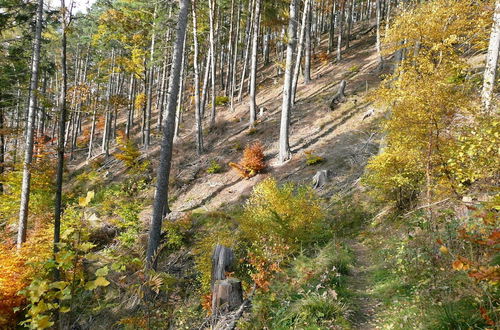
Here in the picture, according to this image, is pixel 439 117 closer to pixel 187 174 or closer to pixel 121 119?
pixel 187 174

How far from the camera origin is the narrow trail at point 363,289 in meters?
4.34

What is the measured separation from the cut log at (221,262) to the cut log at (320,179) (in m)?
6.24

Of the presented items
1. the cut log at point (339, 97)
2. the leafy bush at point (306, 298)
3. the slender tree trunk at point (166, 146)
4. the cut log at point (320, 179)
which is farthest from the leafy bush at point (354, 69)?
the leafy bush at point (306, 298)

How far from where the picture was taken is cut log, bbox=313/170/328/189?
1141cm

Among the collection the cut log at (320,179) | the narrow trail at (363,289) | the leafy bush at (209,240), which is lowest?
the leafy bush at (209,240)

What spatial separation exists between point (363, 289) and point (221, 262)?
8.80 ft

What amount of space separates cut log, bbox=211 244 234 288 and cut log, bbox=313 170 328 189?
6.24 metres

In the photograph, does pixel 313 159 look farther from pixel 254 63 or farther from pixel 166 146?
pixel 254 63

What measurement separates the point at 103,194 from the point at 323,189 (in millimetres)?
13181

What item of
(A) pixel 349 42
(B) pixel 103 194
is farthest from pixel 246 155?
(A) pixel 349 42

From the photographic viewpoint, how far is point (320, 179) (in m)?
11.5

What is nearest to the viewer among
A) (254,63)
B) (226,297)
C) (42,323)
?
(42,323)

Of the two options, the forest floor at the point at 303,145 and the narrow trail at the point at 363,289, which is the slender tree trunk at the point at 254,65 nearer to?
the forest floor at the point at 303,145

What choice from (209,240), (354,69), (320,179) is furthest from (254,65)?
(209,240)
